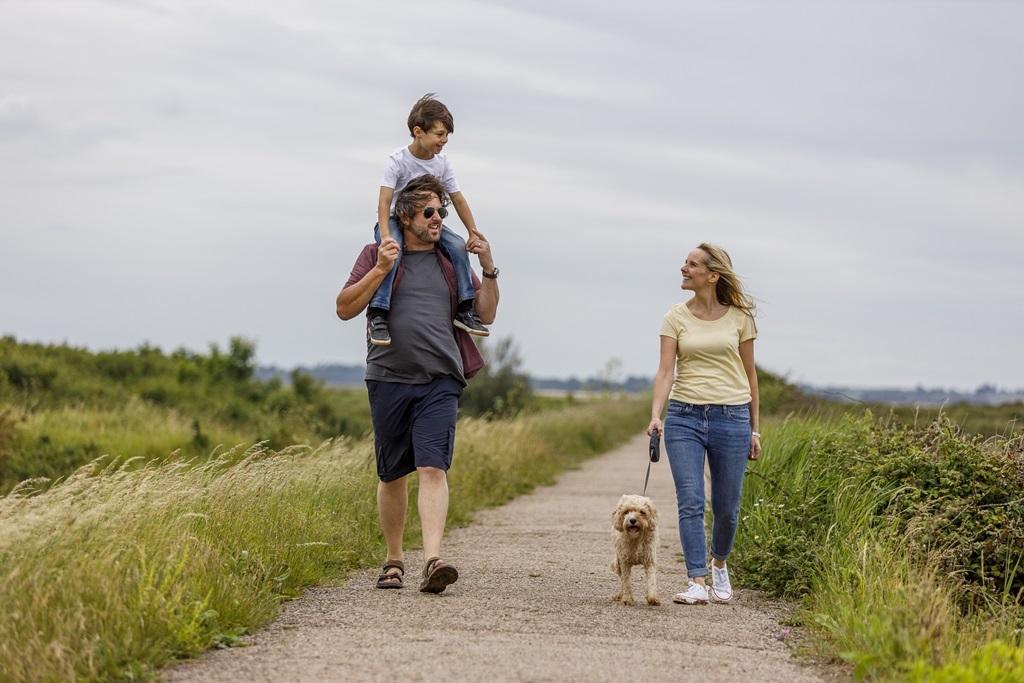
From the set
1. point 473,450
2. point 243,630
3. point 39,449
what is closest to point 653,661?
point 243,630

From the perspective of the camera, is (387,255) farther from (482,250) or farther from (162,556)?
(162,556)

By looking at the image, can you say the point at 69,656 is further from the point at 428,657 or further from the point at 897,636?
the point at 897,636

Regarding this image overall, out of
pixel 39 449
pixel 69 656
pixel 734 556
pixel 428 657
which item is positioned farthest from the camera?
pixel 39 449

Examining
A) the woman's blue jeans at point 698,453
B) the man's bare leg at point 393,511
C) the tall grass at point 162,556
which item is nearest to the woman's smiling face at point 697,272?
the woman's blue jeans at point 698,453

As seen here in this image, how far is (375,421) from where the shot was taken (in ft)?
29.8

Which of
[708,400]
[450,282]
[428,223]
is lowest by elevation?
[708,400]

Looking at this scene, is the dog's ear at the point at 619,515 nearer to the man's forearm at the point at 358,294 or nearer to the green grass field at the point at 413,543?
the green grass field at the point at 413,543

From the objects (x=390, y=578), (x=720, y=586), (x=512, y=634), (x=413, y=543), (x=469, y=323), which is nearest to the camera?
(x=512, y=634)

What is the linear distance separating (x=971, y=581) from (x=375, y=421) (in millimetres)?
4096

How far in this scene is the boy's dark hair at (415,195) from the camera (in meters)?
9.04

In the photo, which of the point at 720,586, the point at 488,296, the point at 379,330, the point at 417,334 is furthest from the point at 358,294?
the point at 720,586

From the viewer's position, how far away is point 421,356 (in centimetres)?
899

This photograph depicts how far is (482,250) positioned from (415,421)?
119cm

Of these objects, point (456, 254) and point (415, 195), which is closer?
point (415, 195)
